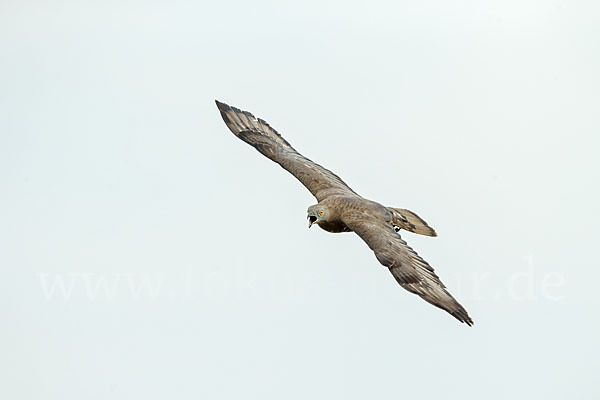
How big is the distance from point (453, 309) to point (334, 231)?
5.55 m

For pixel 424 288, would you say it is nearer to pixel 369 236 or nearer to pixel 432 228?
pixel 369 236

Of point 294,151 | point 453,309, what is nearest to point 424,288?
point 453,309

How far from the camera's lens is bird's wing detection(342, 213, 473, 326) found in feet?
84.0

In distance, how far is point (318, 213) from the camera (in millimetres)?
28969

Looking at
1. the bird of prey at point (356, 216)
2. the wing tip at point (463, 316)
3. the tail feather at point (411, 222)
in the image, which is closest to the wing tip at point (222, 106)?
the bird of prey at point (356, 216)

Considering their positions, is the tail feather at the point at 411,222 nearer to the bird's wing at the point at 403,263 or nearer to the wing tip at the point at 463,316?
the bird's wing at the point at 403,263

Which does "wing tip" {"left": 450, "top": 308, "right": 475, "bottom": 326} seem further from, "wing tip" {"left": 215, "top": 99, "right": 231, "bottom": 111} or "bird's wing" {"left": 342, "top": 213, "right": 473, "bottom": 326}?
"wing tip" {"left": 215, "top": 99, "right": 231, "bottom": 111}

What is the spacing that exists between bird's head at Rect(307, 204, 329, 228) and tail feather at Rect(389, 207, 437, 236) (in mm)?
2079

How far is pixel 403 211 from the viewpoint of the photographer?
3109 cm

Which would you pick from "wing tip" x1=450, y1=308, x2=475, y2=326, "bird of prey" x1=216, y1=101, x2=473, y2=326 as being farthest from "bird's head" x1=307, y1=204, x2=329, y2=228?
"wing tip" x1=450, y1=308, x2=475, y2=326

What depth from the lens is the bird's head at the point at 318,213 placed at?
95.0 feet

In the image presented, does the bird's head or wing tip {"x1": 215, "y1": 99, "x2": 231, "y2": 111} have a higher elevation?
wing tip {"x1": 215, "y1": 99, "x2": 231, "y2": 111}

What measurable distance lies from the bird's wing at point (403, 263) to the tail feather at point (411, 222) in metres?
1.35

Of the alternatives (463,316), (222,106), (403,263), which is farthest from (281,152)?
(463,316)
